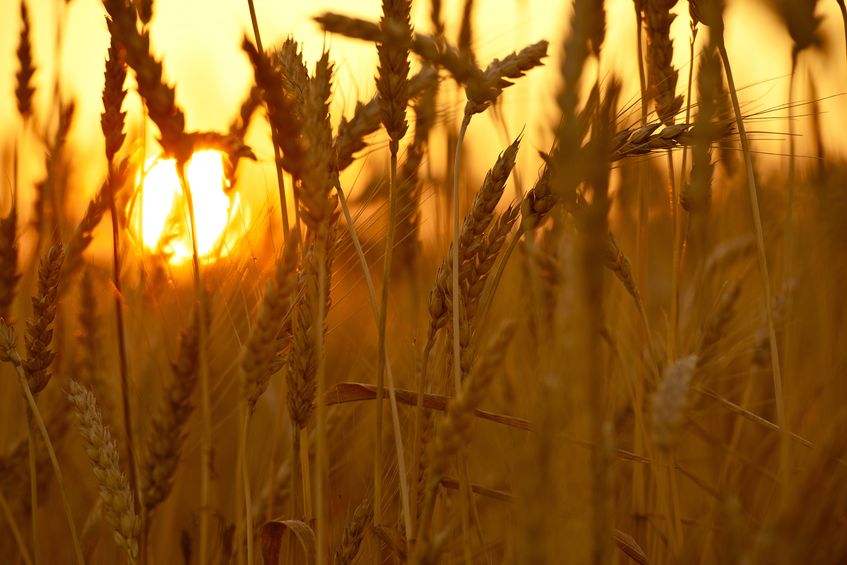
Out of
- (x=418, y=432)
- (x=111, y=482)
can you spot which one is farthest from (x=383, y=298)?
(x=111, y=482)

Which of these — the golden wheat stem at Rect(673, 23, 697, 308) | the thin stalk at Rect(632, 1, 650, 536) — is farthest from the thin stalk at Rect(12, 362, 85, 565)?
the golden wheat stem at Rect(673, 23, 697, 308)

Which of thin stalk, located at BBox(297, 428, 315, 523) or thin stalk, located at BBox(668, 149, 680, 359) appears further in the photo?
thin stalk, located at BBox(668, 149, 680, 359)

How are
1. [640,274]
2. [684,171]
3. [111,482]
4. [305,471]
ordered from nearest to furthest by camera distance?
[111,482], [305,471], [684,171], [640,274]

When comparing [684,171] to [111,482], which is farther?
[684,171]

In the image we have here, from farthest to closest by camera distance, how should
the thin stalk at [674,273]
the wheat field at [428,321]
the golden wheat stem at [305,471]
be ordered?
the thin stalk at [674,273] < the golden wheat stem at [305,471] < the wheat field at [428,321]

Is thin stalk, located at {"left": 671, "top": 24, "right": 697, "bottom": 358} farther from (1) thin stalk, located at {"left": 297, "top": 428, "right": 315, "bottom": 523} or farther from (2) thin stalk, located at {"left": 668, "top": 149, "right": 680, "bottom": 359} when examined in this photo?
(1) thin stalk, located at {"left": 297, "top": 428, "right": 315, "bottom": 523}

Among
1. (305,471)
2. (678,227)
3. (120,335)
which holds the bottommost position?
(305,471)

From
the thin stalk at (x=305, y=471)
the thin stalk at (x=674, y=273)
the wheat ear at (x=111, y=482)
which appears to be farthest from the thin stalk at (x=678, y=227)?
the wheat ear at (x=111, y=482)

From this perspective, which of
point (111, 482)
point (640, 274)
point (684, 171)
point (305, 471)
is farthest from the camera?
point (640, 274)

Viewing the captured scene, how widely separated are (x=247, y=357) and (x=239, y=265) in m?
0.37

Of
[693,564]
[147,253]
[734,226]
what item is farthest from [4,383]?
[734,226]

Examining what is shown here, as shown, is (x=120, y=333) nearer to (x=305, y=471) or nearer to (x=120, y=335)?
(x=120, y=335)

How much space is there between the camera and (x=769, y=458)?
112 centimetres

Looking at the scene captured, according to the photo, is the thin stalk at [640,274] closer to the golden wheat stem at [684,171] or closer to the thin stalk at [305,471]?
the golden wheat stem at [684,171]
